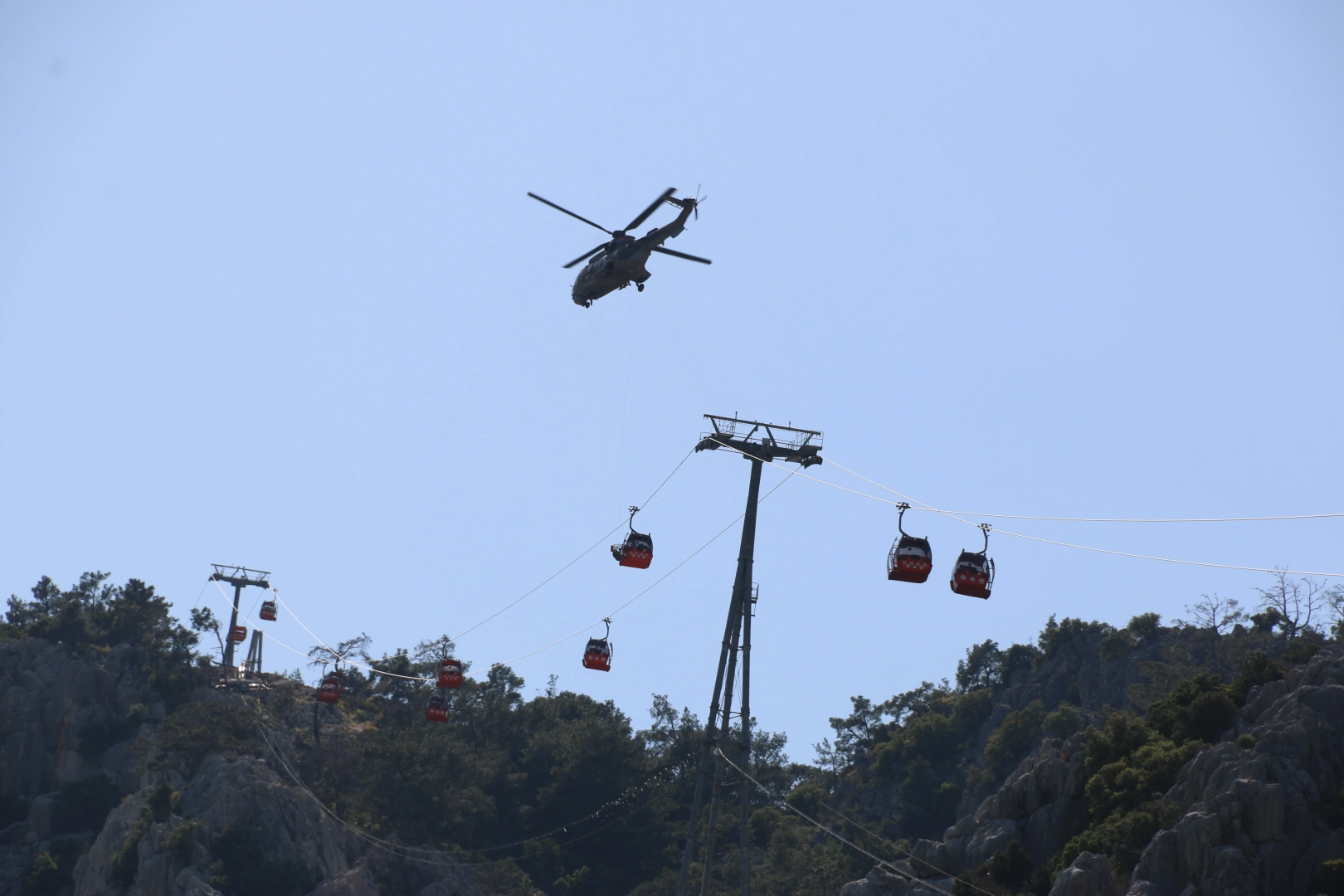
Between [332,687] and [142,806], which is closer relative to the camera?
[332,687]

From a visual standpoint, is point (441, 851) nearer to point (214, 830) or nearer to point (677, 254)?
point (214, 830)

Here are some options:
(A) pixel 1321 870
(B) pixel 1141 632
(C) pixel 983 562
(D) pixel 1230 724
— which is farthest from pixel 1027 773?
(B) pixel 1141 632

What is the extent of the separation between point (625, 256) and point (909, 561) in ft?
46.9

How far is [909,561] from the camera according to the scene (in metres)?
33.3

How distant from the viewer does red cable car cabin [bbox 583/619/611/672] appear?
4641 cm

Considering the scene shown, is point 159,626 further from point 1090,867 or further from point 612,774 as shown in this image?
point 1090,867

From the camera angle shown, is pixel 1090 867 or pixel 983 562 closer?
pixel 983 562

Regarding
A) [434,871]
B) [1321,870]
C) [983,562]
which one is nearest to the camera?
[983,562]

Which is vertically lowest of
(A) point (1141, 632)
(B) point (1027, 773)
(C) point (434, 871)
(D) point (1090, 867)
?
(C) point (434, 871)

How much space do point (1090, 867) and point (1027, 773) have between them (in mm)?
10700

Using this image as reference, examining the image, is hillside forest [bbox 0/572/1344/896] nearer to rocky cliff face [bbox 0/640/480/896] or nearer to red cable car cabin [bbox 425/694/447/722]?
rocky cliff face [bbox 0/640/480/896]

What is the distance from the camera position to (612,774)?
3701 inches

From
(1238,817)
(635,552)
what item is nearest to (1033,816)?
(1238,817)

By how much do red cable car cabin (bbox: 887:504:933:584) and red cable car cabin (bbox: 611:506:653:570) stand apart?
11.2m
